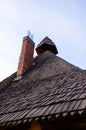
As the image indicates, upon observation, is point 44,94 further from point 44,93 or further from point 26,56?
point 26,56

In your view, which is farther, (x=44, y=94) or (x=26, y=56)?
(x=26, y=56)

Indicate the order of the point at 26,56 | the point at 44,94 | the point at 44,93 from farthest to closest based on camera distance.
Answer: the point at 26,56 < the point at 44,93 < the point at 44,94

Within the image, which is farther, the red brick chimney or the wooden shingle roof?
the red brick chimney

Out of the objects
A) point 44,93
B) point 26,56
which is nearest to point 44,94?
point 44,93

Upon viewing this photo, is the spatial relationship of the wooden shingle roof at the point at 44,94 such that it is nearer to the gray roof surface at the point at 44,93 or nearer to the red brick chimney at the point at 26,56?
the gray roof surface at the point at 44,93

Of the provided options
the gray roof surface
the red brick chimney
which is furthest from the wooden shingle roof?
the red brick chimney

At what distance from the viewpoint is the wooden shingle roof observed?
5.72m

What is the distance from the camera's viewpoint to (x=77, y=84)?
281 inches

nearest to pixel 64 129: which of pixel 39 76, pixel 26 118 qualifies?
pixel 26 118

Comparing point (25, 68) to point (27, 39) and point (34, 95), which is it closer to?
point (27, 39)

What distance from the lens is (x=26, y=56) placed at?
12.1 metres

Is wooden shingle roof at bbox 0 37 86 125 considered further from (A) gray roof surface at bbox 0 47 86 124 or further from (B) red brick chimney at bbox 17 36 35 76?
(B) red brick chimney at bbox 17 36 35 76

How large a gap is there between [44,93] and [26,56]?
16.2ft

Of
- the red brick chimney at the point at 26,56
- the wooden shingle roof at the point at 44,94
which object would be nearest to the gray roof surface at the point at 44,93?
the wooden shingle roof at the point at 44,94
